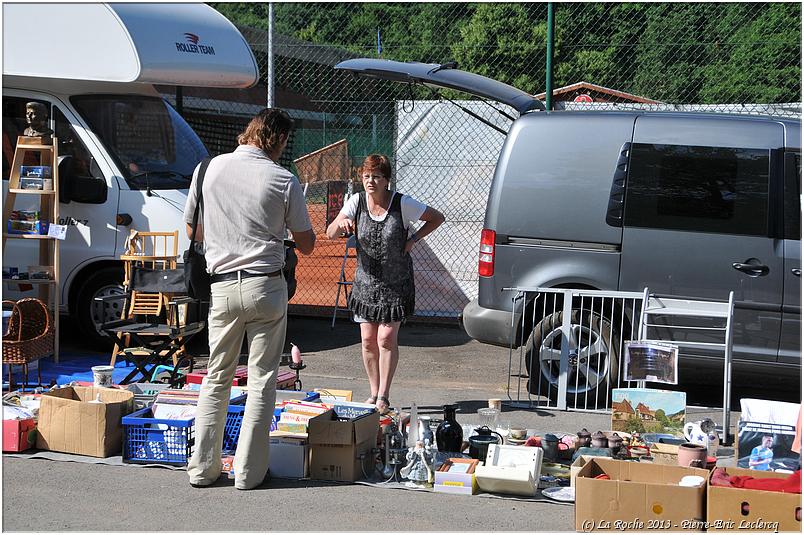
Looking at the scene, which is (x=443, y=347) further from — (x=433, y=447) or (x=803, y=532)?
(x=803, y=532)

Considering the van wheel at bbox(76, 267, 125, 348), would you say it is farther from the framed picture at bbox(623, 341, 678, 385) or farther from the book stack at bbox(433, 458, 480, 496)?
the framed picture at bbox(623, 341, 678, 385)

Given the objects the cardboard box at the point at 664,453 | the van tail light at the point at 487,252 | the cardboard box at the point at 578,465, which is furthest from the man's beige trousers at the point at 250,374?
the van tail light at the point at 487,252

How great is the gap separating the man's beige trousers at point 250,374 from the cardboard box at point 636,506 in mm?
1743

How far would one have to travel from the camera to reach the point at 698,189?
744 cm

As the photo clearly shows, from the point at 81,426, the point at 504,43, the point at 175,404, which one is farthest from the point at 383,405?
the point at 504,43

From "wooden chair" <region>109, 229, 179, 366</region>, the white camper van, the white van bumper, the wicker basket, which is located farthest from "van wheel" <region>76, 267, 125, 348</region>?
the white van bumper

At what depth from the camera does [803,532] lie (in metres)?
4.36

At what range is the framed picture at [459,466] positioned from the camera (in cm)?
552

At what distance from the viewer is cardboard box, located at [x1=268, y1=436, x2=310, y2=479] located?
5.66 m

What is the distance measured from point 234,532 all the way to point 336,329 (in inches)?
239

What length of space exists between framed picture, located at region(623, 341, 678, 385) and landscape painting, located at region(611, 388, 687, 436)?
0.20m

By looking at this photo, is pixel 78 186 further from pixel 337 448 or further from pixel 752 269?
pixel 752 269

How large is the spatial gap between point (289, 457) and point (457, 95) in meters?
22.0

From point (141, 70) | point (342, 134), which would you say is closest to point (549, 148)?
point (141, 70)
